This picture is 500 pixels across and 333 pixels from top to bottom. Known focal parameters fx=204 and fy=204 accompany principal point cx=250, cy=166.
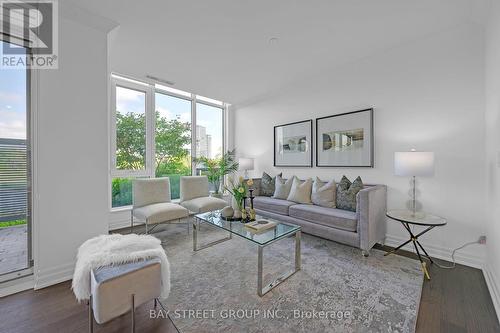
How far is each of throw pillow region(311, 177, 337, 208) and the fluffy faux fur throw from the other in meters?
2.38

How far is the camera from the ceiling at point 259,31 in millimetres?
2094

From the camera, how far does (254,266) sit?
7.43 ft

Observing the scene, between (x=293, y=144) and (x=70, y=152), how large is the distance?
345 centimetres

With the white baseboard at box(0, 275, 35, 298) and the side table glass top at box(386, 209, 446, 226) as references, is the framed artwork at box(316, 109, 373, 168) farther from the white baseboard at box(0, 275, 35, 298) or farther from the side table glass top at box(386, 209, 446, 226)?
the white baseboard at box(0, 275, 35, 298)

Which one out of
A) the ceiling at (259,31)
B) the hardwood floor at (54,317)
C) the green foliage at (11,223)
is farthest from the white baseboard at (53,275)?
the ceiling at (259,31)

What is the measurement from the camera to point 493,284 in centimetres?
178

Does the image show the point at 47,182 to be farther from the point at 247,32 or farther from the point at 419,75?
the point at 419,75

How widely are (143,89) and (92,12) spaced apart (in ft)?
6.09

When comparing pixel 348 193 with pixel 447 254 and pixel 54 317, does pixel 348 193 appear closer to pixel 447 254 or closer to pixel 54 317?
pixel 447 254

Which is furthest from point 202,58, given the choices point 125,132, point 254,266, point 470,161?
point 470,161

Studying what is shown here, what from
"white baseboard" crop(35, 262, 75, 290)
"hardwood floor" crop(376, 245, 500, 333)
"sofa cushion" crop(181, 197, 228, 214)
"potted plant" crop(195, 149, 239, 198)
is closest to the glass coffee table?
"sofa cushion" crop(181, 197, 228, 214)

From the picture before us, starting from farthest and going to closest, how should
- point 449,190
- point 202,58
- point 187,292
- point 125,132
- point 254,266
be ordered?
point 125,132 < point 202,58 < point 449,190 < point 254,266 < point 187,292

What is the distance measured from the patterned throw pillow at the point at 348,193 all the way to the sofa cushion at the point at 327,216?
100 millimetres

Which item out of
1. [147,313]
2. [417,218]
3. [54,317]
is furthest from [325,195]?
[54,317]
